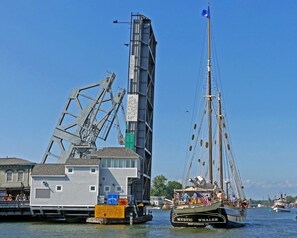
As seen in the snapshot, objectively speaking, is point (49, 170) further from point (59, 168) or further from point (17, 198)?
point (17, 198)

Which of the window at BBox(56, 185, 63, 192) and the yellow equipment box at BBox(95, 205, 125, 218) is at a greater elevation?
the window at BBox(56, 185, 63, 192)

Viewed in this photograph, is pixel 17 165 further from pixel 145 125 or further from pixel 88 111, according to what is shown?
pixel 145 125

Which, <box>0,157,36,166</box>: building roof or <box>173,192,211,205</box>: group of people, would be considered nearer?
<box>173,192,211,205</box>: group of people

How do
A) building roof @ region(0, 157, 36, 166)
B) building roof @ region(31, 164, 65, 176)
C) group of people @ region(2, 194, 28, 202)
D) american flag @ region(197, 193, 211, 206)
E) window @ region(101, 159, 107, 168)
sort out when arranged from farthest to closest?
1. building roof @ region(0, 157, 36, 166)
2. group of people @ region(2, 194, 28, 202)
3. window @ region(101, 159, 107, 168)
4. building roof @ region(31, 164, 65, 176)
5. american flag @ region(197, 193, 211, 206)

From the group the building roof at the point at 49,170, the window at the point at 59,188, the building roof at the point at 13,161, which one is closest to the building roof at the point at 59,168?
the building roof at the point at 49,170

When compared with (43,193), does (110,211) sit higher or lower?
lower

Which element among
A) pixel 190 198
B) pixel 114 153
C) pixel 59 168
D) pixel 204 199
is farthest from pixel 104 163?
pixel 204 199

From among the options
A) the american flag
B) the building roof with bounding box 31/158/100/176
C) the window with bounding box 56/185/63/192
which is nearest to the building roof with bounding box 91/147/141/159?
the building roof with bounding box 31/158/100/176

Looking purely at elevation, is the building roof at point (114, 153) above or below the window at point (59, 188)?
above

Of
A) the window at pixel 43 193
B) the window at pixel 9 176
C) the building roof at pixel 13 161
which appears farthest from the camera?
the building roof at pixel 13 161

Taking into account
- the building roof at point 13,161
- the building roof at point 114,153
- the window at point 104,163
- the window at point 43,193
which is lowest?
the window at point 43,193

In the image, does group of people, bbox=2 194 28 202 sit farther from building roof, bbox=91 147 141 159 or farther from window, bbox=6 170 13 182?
building roof, bbox=91 147 141 159

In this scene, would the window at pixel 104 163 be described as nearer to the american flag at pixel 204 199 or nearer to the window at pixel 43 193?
the window at pixel 43 193

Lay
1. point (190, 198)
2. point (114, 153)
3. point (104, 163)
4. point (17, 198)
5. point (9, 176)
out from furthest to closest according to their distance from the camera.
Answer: point (9, 176)
point (17, 198)
point (114, 153)
point (104, 163)
point (190, 198)
